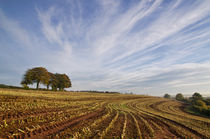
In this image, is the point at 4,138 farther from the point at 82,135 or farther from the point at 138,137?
the point at 138,137

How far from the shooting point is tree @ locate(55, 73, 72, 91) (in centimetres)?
6378

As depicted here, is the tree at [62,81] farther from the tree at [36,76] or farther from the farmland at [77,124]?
the farmland at [77,124]

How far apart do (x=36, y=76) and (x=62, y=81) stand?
59.2 feet

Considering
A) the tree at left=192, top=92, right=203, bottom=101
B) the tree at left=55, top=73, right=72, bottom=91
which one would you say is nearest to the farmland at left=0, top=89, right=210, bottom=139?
the tree at left=55, top=73, right=72, bottom=91

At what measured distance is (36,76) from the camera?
47.9 metres

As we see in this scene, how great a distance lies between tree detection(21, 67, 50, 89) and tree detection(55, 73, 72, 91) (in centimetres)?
1375

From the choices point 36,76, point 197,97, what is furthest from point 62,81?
point 197,97

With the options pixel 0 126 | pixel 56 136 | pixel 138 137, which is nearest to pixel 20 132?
pixel 0 126

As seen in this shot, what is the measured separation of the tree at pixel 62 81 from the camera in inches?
2511

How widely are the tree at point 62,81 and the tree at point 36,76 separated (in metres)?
13.8

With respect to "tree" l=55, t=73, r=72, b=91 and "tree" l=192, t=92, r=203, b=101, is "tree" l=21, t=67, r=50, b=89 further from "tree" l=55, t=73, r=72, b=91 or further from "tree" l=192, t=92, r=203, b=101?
"tree" l=192, t=92, r=203, b=101

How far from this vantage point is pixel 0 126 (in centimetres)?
690

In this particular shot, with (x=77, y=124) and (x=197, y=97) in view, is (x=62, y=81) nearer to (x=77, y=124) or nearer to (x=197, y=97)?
(x=77, y=124)

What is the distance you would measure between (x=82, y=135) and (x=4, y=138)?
4440 millimetres
